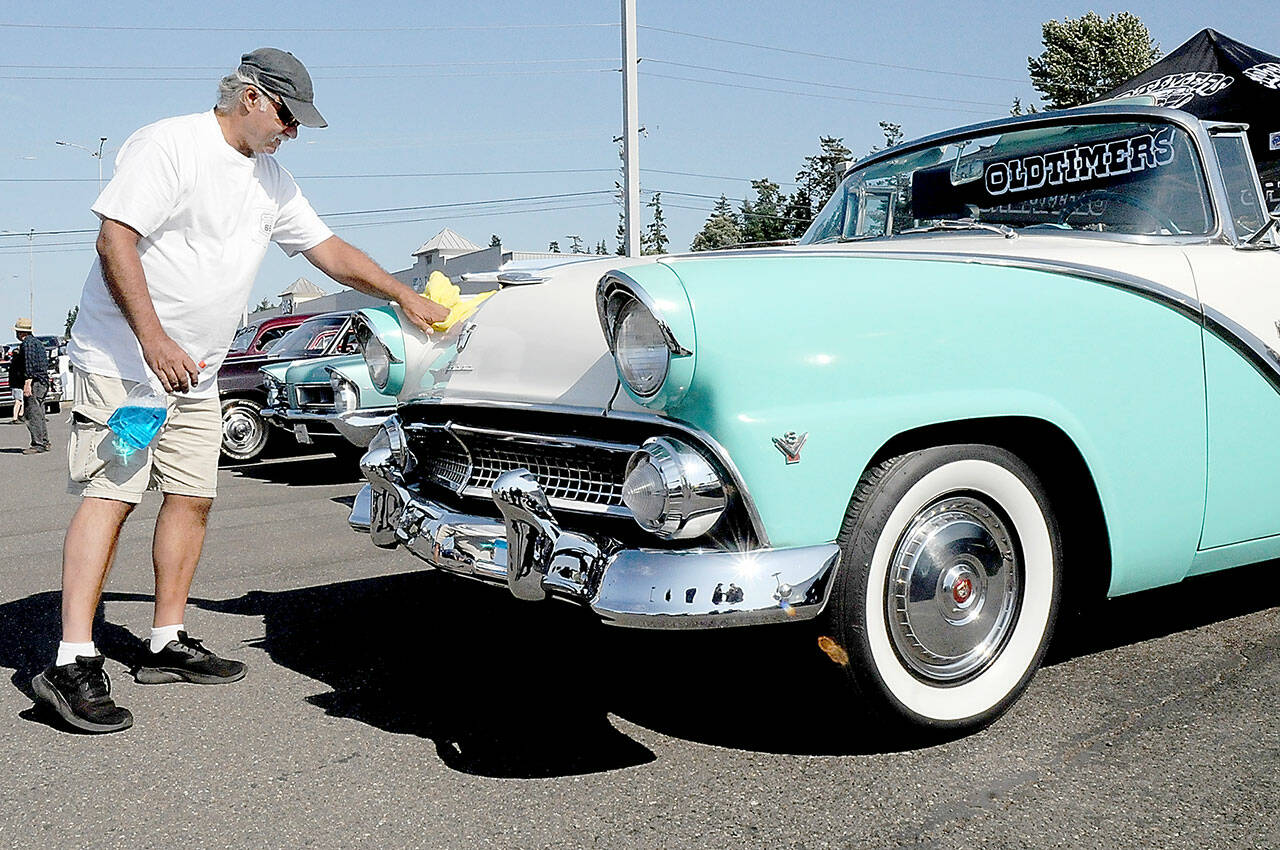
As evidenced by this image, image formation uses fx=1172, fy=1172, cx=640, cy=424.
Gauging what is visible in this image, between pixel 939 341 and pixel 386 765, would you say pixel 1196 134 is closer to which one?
pixel 939 341

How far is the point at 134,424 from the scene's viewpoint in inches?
122

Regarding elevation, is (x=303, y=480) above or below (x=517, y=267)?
below

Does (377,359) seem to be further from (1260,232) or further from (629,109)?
(629,109)

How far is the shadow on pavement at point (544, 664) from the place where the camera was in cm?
279

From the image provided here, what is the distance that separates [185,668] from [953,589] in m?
2.18

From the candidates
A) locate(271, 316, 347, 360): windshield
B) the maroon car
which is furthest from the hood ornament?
locate(271, 316, 347, 360): windshield

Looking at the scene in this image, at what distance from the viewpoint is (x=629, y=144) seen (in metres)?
17.8

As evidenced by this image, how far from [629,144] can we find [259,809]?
16.2 m

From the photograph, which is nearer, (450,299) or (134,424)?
(134,424)

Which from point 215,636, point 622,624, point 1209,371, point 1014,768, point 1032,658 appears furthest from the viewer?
point 215,636

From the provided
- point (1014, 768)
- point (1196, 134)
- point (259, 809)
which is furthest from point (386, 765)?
point (1196, 134)

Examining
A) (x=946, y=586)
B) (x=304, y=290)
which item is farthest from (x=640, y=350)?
(x=304, y=290)

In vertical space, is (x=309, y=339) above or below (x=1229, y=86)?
below

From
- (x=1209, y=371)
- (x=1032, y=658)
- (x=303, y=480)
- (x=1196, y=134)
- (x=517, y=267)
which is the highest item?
(x=1196, y=134)
